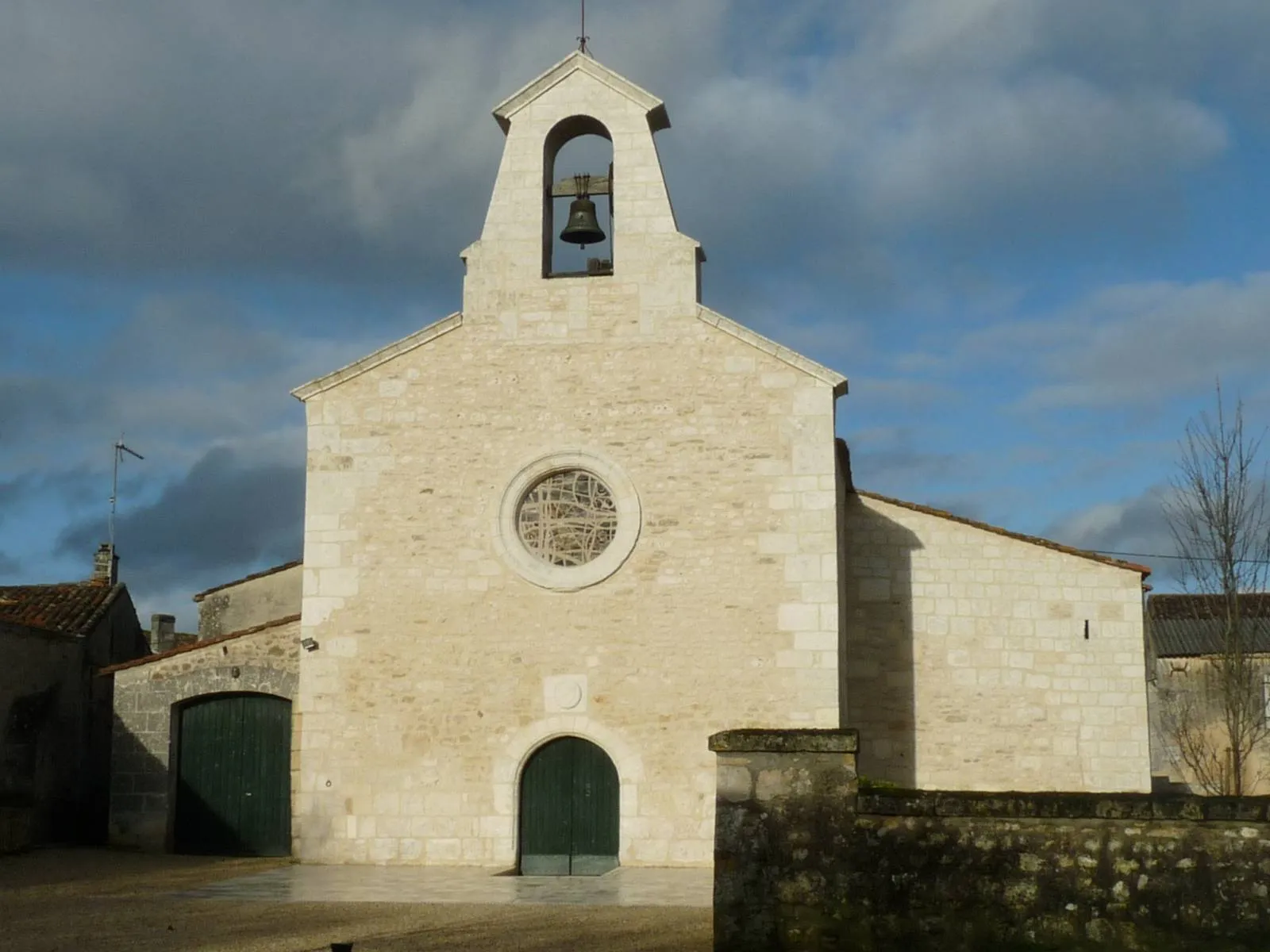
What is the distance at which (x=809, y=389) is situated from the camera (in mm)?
15289

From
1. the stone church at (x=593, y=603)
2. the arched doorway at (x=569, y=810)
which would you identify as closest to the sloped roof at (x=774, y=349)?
Result: the stone church at (x=593, y=603)

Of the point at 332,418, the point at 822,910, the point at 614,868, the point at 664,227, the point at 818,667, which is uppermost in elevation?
the point at 664,227

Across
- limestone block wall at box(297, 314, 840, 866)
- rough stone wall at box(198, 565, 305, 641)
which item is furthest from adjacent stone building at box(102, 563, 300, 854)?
rough stone wall at box(198, 565, 305, 641)

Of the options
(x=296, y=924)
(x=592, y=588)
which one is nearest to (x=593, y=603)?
(x=592, y=588)

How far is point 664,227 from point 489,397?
268 cm

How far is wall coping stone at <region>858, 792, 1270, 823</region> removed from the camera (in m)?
6.90

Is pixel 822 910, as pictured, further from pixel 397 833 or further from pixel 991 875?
pixel 397 833

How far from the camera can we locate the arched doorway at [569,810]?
14.9m

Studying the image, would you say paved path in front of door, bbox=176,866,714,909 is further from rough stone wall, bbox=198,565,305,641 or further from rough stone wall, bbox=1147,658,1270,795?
rough stone wall, bbox=1147,658,1270,795

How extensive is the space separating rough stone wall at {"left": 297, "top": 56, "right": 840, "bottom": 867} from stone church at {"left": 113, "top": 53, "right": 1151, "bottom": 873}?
0.03 meters

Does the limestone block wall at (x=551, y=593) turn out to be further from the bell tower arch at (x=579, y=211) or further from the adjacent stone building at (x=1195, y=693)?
the adjacent stone building at (x=1195, y=693)

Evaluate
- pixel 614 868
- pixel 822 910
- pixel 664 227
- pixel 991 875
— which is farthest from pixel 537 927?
pixel 664 227

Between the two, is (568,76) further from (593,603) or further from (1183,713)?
(1183,713)

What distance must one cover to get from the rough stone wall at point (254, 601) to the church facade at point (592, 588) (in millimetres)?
6029
